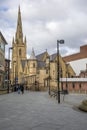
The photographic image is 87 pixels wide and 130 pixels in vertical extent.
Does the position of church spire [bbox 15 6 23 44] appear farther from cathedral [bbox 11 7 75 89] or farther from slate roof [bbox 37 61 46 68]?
slate roof [bbox 37 61 46 68]

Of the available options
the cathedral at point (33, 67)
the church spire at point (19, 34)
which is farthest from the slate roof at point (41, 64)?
the church spire at point (19, 34)

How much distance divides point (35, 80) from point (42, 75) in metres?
3.69

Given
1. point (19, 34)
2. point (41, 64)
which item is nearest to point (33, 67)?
point (41, 64)

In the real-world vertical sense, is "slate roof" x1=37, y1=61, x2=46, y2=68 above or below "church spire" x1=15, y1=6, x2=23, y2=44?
below

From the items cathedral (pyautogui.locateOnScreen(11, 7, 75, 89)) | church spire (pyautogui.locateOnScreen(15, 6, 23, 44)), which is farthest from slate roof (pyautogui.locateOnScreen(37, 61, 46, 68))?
church spire (pyautogui.locateOnScreen(15, 6, 23, 44))

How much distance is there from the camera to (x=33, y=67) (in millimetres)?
111125

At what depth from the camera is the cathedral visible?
9819cm

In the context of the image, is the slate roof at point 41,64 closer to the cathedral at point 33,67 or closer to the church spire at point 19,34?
the cathedral at point 33,67

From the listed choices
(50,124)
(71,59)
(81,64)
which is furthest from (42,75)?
(50,124)

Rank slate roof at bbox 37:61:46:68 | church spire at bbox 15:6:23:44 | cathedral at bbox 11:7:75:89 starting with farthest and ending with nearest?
1. church spire at bbox 15:6:23:44
2. slate roof at bbox 37:61:46:68
3. cathedral at bbox 11:7:75:89

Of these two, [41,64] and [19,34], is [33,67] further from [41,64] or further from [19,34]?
[19,34]

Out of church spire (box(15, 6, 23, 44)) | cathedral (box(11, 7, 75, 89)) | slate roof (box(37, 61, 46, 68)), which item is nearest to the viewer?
cathedral (box(11, 7, 75, 89))

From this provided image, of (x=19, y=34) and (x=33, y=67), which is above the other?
(x=19, y=34)

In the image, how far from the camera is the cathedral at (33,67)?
9819 centimetres
